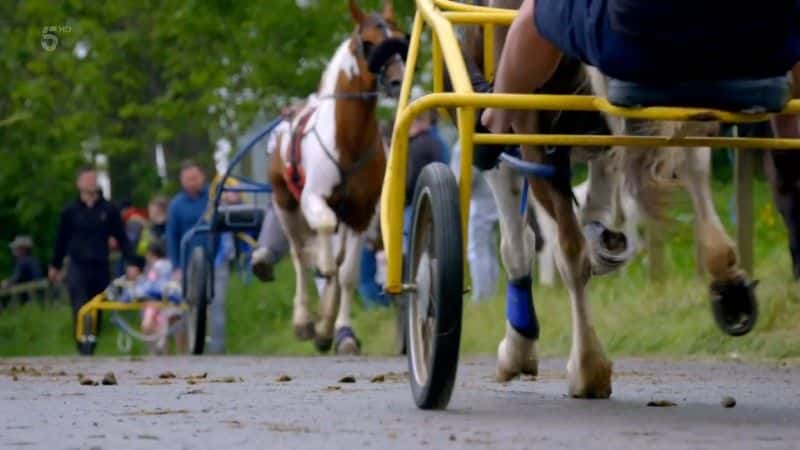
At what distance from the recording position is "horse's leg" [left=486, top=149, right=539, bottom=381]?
984cm

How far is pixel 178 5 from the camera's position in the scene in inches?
1105

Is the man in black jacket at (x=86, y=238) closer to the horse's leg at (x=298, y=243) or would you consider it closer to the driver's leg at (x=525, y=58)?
the horse's leg at (x=298, y=243)

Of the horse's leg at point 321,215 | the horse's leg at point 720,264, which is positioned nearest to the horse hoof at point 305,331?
the horse's leg at point 321,215

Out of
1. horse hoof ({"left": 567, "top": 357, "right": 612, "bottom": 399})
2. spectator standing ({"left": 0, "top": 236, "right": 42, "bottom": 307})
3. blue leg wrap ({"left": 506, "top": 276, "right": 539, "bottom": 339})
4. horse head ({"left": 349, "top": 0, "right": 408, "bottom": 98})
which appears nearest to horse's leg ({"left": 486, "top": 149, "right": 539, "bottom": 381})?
blue leg wrap ({"left": 506, "top": 276, "right": 539, "bottom": 339})

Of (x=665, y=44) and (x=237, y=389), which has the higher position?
(x=665, y=44)

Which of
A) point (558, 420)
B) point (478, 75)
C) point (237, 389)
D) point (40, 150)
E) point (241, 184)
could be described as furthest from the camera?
point (40, 150)

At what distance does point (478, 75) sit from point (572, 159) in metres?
0.65

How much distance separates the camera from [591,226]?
31.7 feet

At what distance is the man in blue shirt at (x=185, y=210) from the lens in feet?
75.2

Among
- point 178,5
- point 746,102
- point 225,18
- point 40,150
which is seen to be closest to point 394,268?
point 746,102

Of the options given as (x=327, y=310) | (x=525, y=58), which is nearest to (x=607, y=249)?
(x=525, y=58)

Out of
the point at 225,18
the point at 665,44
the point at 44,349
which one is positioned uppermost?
the point at 225,18

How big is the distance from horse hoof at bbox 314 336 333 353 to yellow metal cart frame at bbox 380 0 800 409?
1045 centimetres

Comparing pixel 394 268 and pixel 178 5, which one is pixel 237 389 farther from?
pixel 178 5
